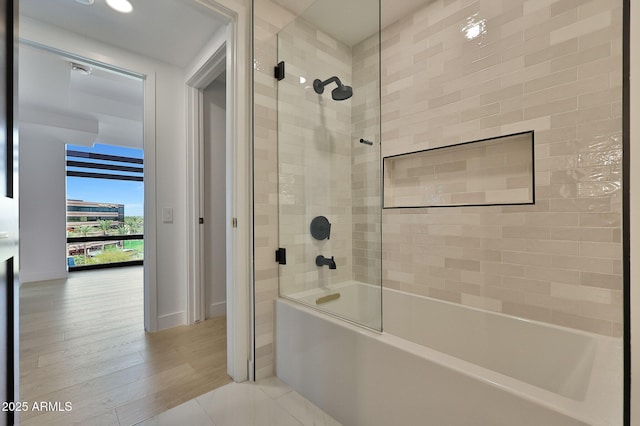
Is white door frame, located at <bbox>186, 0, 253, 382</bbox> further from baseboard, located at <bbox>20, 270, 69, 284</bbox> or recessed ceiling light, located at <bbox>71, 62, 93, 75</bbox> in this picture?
baseboard, located at <bbox>20, 270, 69, 284</bbox>

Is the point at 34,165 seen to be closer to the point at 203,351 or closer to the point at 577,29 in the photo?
the point at 203,351

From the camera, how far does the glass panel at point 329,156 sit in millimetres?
1740

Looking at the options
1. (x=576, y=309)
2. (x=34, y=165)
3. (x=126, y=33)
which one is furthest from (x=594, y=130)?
(x=34, y=165)

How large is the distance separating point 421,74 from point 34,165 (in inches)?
220

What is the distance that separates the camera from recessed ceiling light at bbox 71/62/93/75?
303 centimetres

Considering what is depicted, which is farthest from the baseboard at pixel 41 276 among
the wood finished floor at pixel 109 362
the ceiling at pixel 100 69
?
the ceiling at pixel 100 69

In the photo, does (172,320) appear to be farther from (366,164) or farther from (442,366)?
(442,366)

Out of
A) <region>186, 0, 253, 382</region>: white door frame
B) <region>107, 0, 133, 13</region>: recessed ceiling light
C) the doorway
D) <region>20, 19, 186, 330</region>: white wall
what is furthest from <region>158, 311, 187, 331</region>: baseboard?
<region>107, 0, 133, 13</region>: recessed ceiling light

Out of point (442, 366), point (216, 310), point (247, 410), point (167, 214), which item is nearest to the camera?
point (442, 366)

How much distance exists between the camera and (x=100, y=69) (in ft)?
7.76

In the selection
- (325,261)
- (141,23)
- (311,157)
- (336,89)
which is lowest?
(325,261)

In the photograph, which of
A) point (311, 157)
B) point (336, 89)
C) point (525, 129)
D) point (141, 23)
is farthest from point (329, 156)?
point (141, 23)

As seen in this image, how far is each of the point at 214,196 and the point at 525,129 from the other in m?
2.55

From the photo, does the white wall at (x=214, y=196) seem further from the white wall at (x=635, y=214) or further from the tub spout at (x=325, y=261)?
the white wall at (x=635, y=214)
